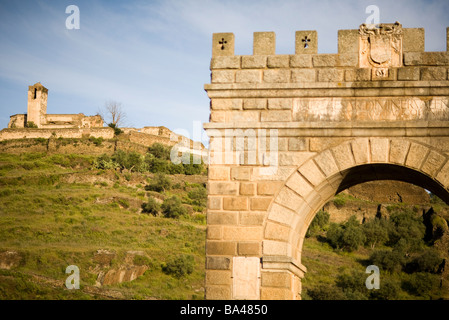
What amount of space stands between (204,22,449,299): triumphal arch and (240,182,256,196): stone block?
0.04ft

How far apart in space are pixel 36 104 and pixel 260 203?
65.8 meters

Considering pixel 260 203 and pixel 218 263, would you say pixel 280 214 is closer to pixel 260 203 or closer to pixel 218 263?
pixel 260 203

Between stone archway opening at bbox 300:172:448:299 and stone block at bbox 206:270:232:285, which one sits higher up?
stone archway opening at bbox 300:172:448:299

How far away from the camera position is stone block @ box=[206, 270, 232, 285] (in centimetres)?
759

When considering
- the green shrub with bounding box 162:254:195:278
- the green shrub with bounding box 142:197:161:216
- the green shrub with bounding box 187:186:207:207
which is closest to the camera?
the green shrub with bounding box 162:254:195:278

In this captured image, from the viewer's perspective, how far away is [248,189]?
7.81 metres

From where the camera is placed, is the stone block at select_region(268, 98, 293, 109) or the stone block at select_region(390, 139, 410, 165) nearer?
the stone block at select_region(390, 139, 410, 165)

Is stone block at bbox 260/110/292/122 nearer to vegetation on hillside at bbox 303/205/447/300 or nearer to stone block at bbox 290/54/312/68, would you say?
stone block at bbox 290/54/312/68

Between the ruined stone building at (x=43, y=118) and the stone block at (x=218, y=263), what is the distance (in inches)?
2464

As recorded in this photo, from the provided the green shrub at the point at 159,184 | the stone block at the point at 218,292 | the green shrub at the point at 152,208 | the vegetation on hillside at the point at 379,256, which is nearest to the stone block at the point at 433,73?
the stone block at the point at 218,292

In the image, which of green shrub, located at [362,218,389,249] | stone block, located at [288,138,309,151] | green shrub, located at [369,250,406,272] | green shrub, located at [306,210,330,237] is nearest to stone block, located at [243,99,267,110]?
stone block, located at [288,138,309,151]

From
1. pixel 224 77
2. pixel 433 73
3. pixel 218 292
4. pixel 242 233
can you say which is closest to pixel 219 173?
pixel 242 233

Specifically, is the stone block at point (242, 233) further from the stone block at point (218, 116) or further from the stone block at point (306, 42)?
the stone block at point (306, 42)

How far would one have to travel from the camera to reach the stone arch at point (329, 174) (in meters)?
7.50
